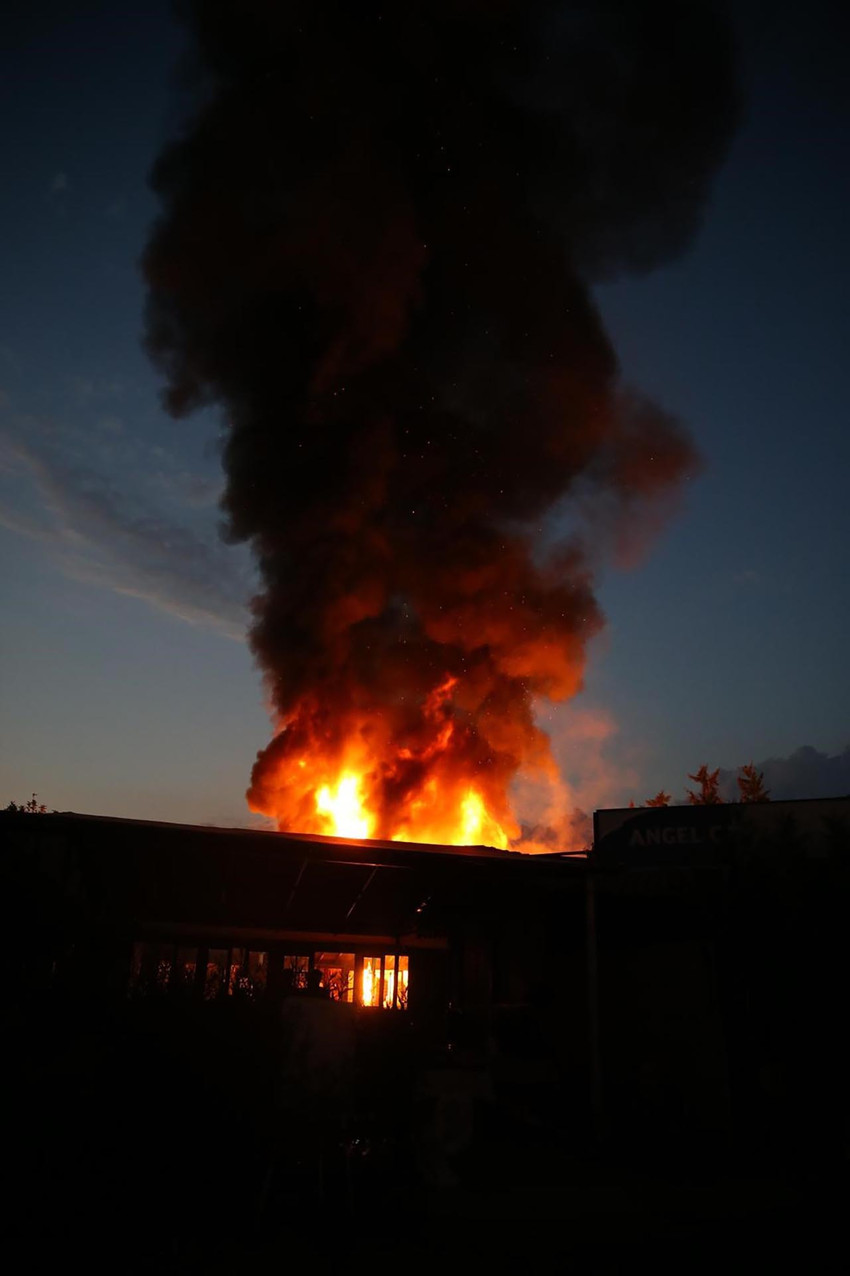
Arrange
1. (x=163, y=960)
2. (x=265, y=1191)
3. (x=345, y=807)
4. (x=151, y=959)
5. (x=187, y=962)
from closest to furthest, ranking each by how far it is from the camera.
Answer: (x=265, y=1191), (x=151, y=959), (x=163, y=960), (x=187, y=962), (x=345, y=807)

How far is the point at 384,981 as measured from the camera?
56.8ft

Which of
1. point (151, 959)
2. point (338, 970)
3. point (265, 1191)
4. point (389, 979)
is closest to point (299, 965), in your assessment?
point (338, 970)

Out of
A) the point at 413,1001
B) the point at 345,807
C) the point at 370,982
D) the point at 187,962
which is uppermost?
the point at 345,807

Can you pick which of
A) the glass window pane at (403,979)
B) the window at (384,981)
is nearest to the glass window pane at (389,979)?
the window at (384,981)

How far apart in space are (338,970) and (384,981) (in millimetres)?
977

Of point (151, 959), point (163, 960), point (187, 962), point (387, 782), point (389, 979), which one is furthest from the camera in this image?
point (387, 782)

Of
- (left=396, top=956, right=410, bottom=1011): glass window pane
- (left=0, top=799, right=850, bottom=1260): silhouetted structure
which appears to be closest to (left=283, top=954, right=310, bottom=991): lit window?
(left=0, top=799, right=850, bottom=1260): silhouetted structure

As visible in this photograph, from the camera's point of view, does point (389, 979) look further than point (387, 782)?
No

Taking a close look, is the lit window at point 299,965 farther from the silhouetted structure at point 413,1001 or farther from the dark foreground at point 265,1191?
the dark foreground at point 265,1191

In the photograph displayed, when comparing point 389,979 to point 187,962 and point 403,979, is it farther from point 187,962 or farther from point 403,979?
point 187,962

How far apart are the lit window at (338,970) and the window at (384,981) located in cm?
27

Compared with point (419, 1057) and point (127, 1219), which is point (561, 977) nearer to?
point (419, 1057)

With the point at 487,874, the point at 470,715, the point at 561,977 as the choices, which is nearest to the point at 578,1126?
the point at 561,977

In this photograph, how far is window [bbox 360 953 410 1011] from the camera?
17062 millimetres
